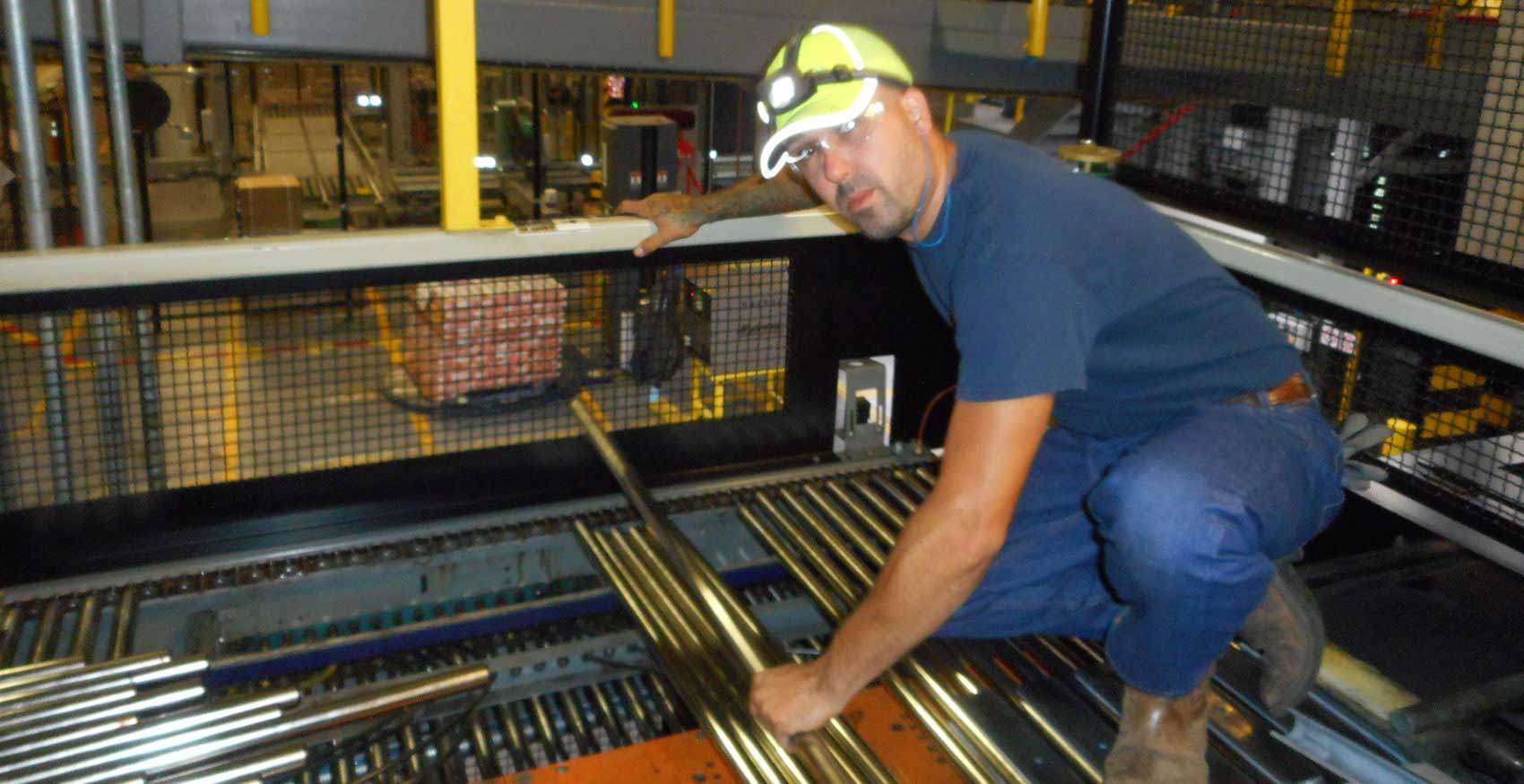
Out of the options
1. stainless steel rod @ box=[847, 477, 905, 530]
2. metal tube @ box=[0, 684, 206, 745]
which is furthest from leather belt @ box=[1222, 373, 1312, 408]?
metal tube @ box=[0, 684, 206, 745]

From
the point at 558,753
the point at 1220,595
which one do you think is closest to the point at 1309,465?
the point at 1220,595

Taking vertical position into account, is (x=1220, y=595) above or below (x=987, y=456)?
below

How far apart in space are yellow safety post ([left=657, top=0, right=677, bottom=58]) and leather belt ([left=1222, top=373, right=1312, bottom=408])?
187 centimetres

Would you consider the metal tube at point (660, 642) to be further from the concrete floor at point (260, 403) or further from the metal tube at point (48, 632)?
the metal tube at point (48, 632)

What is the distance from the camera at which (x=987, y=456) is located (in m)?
2.05

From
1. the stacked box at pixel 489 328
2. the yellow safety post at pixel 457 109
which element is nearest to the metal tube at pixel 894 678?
the stacked box at pixel 489 328

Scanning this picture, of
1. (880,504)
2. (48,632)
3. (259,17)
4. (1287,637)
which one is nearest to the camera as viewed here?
(1287,637)

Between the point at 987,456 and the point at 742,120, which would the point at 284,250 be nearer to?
the point at 987,456

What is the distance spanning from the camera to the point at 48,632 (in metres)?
2.99

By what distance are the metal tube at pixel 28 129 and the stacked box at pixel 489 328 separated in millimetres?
937

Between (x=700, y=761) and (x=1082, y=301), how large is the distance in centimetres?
140

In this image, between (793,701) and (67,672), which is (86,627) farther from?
(793,701)

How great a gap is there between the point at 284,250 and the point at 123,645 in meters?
0.99

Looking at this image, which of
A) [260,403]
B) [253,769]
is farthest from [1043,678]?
[260,403]
